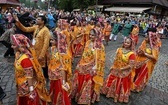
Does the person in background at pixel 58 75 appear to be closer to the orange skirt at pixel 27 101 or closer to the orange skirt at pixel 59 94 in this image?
the orange skirt at pixel 59 94

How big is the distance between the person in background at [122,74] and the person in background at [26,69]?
7.35 feet

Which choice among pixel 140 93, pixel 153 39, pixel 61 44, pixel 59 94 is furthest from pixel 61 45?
pixel 140 93

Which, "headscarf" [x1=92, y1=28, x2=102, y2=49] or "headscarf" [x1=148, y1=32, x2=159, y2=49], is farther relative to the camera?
"headscarf" [x1=148, y1=32, x2=159, y2=49]

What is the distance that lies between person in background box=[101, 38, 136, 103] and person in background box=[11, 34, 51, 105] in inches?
88.2

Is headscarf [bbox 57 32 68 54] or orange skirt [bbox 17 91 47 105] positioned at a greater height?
headscarf [bbox 57 32 68 54]

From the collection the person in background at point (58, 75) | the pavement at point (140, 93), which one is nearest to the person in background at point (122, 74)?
the pavement at point (140, 93)

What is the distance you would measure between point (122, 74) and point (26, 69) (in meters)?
2.69

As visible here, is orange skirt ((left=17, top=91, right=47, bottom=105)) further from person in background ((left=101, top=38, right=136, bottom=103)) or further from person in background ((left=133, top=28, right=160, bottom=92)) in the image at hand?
person in background ((left=133, top=28, right=160, bottom=92))

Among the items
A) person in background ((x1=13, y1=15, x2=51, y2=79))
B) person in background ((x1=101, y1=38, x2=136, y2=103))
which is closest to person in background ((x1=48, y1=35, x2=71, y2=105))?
person in background ((x1=13, y1=15, x2=51, y2=79))

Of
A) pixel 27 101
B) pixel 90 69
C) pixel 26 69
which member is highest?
pixel 26 69

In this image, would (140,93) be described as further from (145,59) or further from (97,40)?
(97,40)

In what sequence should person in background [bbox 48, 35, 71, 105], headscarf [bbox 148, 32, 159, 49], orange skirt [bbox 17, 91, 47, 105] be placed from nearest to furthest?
orange skirt [bbox 17, 91, 47, 105] < person in background [bbox 48, 35, 71, 105] < headscarf [bbox 148, 32, 159, 49]

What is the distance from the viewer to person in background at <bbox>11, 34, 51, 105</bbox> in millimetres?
3970

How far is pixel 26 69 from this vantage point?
12.9 ft
